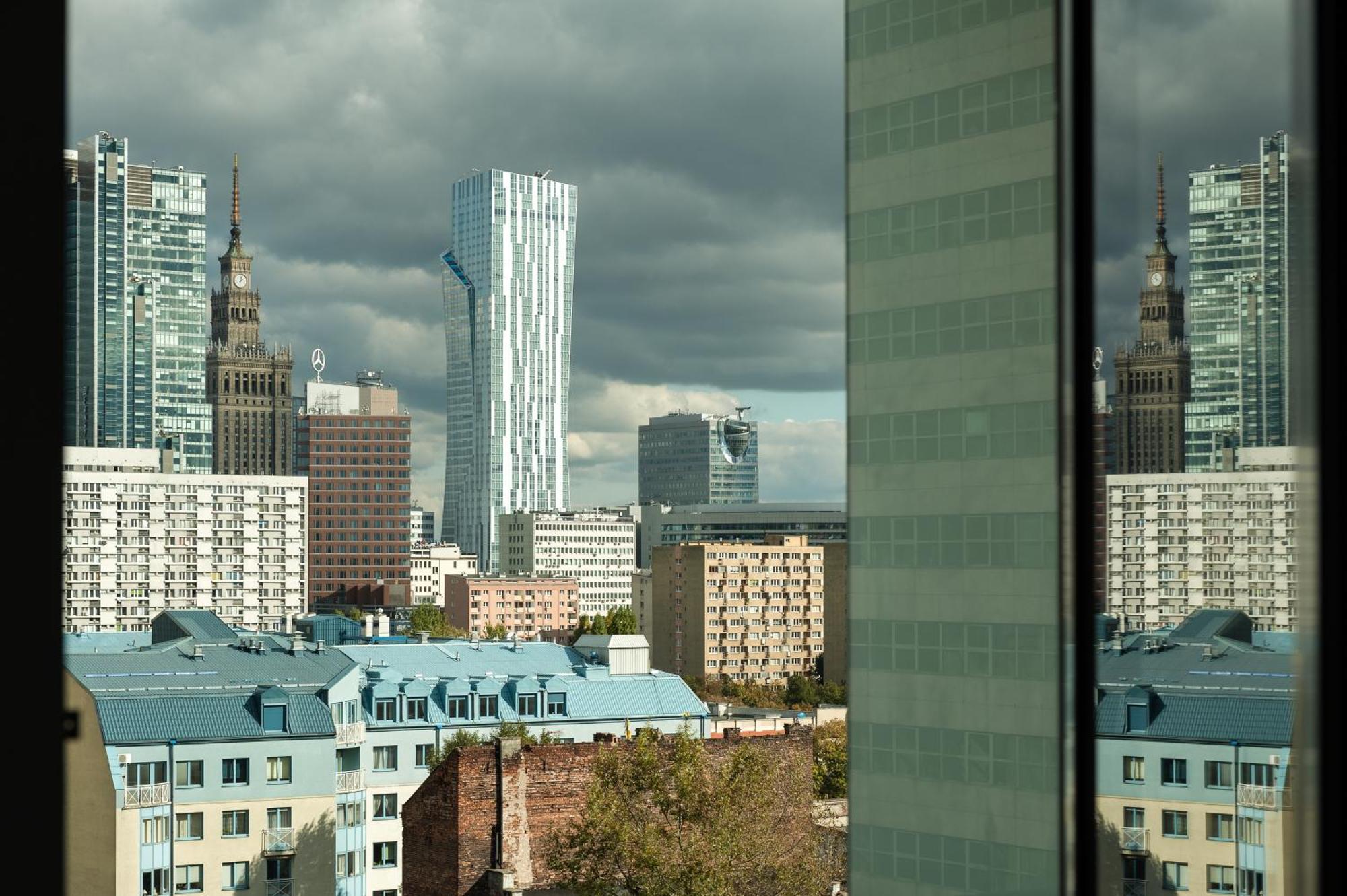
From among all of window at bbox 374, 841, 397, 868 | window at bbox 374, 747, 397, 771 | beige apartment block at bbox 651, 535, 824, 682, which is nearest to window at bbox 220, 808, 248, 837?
window at bbox 374, 841, 397, 868

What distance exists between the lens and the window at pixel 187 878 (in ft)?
24.3

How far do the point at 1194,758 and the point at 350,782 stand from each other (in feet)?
33.1

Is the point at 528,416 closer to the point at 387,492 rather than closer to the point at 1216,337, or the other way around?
the point at 387,492

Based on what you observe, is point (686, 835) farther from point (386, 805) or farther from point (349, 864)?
point (386, 805)

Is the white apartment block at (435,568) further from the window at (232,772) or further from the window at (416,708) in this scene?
the window at (232,772)

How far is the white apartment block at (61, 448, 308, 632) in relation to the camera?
14.6 m

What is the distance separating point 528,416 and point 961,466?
7685 centimetres

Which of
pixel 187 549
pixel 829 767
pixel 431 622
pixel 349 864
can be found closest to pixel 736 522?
pixel 431 622

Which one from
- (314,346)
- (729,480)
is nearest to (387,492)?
(314,346)

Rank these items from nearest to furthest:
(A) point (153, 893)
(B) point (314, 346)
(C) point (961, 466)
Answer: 1. (C) point (961, 466)
2. (A) point (153, 893)
3. (B) point (314, 346)

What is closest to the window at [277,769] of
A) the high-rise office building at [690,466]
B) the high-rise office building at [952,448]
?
the high-rise office building at [952,448]

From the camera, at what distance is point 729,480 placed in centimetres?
6862

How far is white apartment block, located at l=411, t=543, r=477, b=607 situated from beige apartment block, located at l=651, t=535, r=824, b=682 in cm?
1403

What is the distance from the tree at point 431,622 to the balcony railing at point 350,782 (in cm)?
1800
